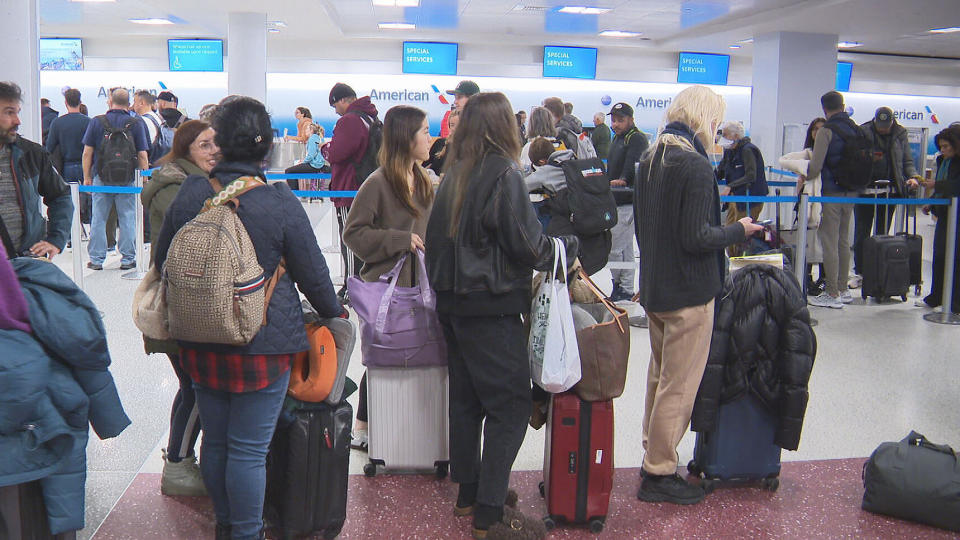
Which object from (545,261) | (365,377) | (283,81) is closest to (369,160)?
(365,377)

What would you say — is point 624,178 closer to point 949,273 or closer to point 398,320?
point 949,273

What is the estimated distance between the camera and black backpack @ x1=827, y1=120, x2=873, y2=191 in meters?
7.33

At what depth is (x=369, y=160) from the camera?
252 inches

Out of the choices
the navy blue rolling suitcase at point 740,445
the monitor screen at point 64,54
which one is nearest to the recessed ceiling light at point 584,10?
the navy blue rolling suitcase at point 740,445

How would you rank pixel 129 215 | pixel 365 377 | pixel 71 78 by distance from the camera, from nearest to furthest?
1. pixel 365 377
2. pixel 129 215
3. pixel 71 78

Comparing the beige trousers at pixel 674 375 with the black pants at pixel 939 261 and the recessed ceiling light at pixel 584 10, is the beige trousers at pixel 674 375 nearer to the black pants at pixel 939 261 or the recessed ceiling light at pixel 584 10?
the black pants at pixel 939 261

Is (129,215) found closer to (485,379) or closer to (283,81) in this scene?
(485,379)

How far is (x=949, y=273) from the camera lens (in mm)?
6852

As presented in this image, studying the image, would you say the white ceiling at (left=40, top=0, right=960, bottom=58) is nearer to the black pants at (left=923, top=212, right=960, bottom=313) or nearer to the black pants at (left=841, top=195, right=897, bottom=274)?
the black pants at (left=841, top=195, right=897, bottom=274)

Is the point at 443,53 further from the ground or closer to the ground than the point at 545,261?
further from the ground

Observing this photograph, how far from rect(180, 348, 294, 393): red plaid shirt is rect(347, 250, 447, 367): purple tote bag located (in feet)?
2.53

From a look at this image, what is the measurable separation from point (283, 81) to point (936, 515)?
17.9m

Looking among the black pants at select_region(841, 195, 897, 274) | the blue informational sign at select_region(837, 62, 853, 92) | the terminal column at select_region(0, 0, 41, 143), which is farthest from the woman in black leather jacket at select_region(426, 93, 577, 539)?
the blue informational sign at select_region(837, 62, 853, 92)

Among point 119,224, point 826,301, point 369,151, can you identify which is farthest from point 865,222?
point 119,224
